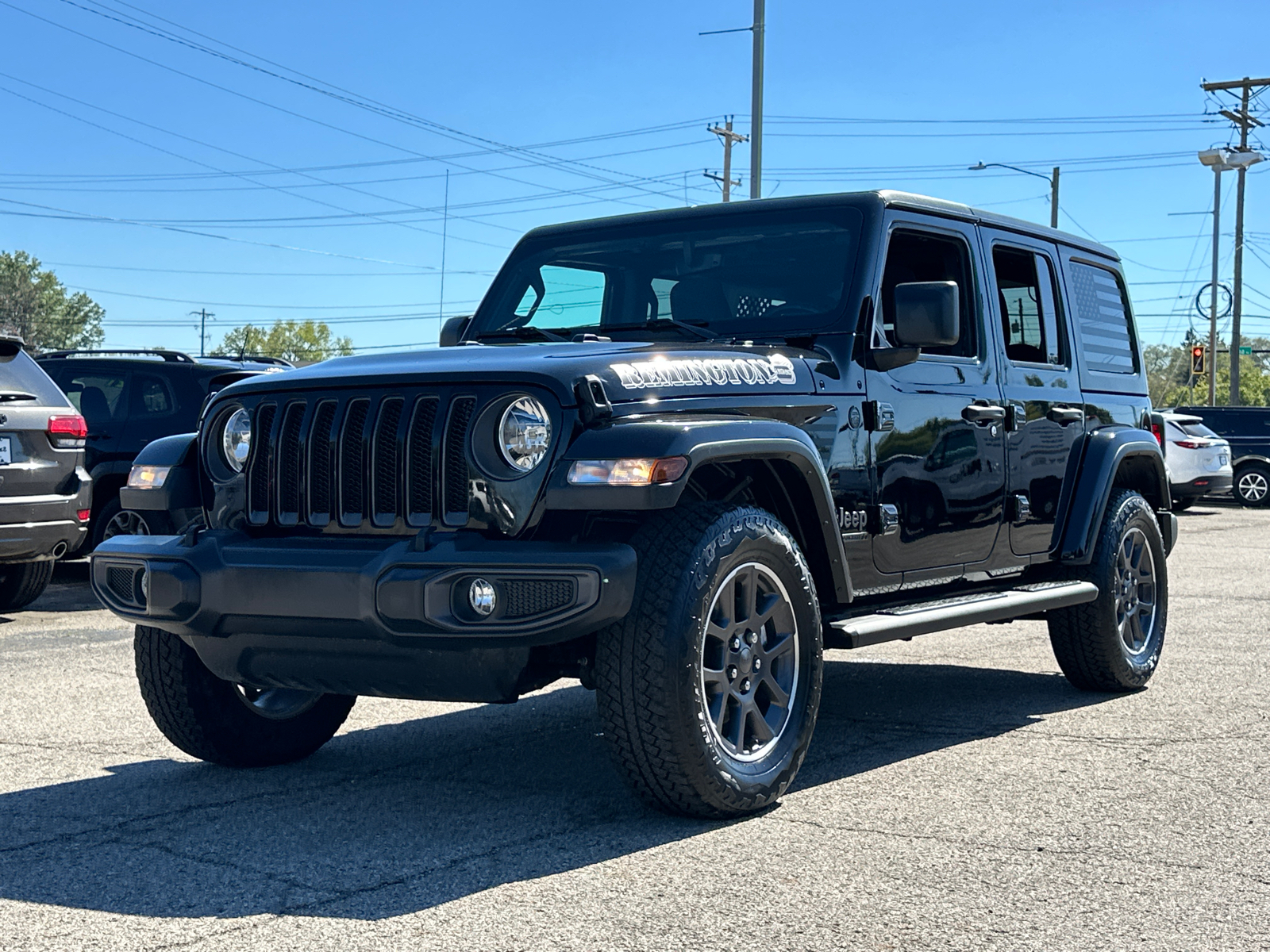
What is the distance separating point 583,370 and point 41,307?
6951 inches

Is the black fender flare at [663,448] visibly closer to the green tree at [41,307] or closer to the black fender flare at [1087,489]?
the black fender flare at [1087,489]

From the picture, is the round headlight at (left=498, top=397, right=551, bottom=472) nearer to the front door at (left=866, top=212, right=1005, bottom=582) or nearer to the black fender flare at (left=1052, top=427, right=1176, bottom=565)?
the front door at (left=866, top=212, right=1005, bottom=582)

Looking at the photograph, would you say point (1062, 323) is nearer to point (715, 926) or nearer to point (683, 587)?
point (683, 587)

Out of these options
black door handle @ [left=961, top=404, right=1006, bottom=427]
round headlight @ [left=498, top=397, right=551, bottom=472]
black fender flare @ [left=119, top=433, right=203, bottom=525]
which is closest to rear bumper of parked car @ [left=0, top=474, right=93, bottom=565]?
black fender flare @ [left=119, top=433, right=203, bottom=525]

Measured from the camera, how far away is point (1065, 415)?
688 centimetres

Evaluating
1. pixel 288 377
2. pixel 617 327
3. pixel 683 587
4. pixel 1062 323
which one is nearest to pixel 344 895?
pixel 683 587

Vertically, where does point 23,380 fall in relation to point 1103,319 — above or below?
below

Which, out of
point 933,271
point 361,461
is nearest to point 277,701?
point 361,461

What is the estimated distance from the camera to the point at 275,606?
175 inches

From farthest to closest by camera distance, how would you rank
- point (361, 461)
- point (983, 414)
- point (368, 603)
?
point (983, 414) → point (361, 461) → point (368, 603)

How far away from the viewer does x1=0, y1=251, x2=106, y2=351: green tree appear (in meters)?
166

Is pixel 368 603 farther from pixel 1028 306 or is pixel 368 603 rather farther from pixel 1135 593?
pixel 1135 593

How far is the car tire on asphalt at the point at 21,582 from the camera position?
10148 millimetres

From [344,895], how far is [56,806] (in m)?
1.48
